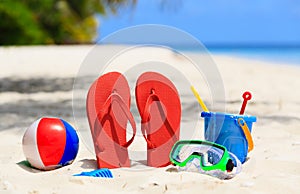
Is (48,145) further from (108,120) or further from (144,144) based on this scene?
(144,144)

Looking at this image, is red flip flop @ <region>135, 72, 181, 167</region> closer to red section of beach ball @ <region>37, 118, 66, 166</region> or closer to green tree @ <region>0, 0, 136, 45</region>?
red section of beach ball @ <region>37, 118, 66, 166</region>

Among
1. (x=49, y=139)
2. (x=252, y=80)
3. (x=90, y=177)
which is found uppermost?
(x=252, y=80)

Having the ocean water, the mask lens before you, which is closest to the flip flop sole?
the mask lens

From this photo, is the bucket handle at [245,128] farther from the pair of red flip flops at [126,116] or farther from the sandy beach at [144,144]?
the pair of red flip flops at [126,116]

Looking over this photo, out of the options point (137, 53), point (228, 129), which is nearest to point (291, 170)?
point (228, 129)

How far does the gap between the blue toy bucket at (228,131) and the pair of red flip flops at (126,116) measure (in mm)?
235

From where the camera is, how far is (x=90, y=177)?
2580mm

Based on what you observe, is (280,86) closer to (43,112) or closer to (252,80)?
(252,80)

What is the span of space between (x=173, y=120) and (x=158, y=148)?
0.21 m

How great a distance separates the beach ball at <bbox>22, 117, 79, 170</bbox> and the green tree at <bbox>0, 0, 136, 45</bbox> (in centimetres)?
1609

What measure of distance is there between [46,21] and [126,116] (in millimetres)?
20081

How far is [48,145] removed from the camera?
2840mm

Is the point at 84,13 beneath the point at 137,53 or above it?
above

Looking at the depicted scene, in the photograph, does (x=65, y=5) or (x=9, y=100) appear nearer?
(x=9, y=100)
